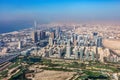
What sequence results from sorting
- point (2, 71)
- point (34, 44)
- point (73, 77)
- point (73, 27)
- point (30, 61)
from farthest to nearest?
point (73, 27) → point (34, 44) → point (30, 61) → point (2, 71) → point (73, 77)

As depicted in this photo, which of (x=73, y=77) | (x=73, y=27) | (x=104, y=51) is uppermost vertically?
(x=73, y=27)

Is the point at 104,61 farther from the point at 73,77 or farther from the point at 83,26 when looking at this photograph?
the point at 83,26

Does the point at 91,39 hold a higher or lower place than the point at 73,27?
lower

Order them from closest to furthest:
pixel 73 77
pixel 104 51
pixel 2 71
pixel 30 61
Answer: pixel 73 77
pixel 2 71
pixel 30 61
pixel 104 51

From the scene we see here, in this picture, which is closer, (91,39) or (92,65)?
(92,65)

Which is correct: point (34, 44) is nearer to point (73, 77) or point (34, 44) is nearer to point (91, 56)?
point (91, 56)

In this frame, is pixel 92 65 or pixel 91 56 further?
pixel 91 56

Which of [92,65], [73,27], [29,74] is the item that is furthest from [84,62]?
[73,27]

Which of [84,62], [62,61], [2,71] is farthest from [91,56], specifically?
[2,71]

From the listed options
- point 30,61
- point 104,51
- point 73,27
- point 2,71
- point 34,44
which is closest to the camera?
point 2,71

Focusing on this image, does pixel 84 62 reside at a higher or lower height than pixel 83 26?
lower
